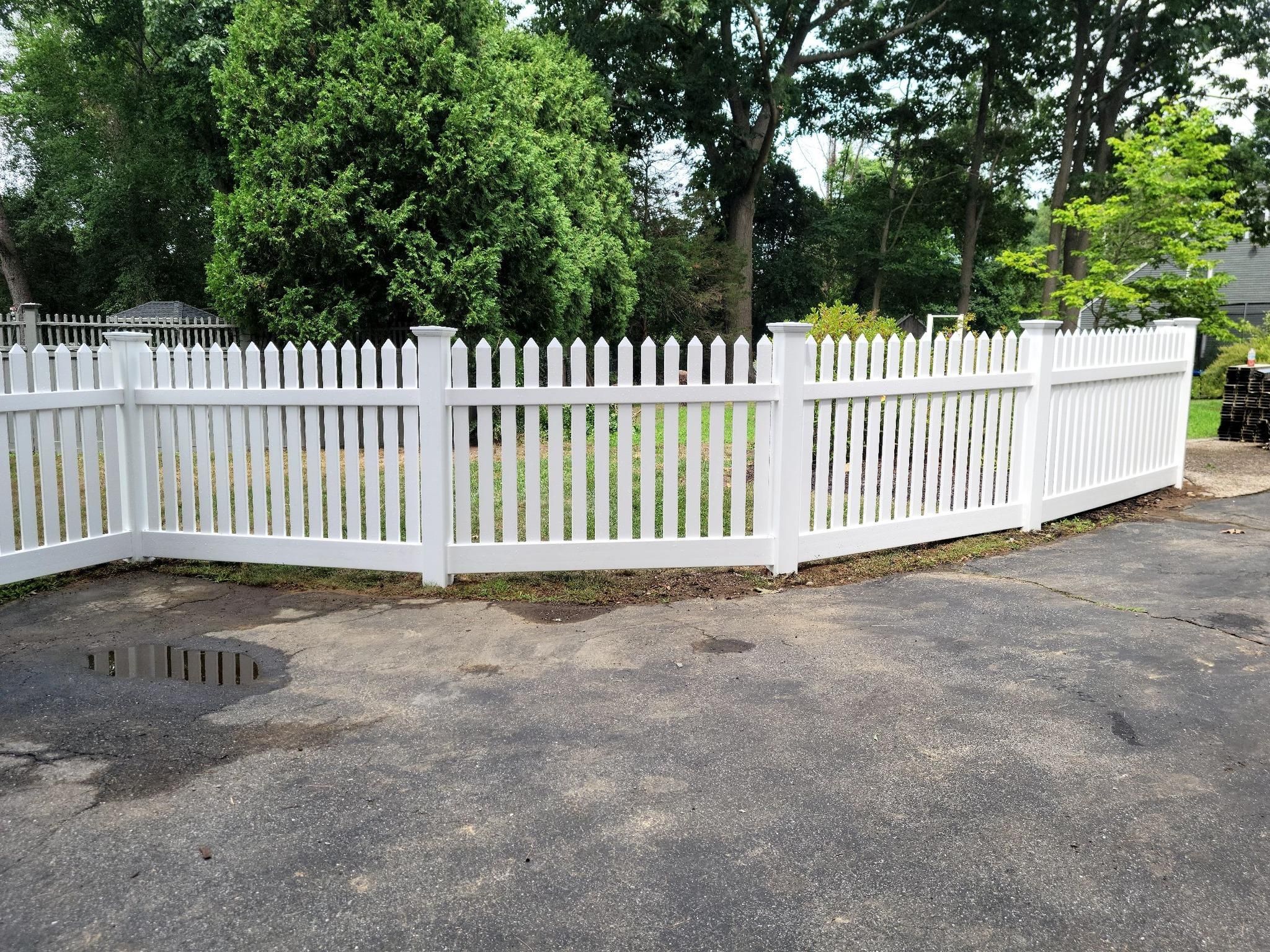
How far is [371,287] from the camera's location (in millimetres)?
11633

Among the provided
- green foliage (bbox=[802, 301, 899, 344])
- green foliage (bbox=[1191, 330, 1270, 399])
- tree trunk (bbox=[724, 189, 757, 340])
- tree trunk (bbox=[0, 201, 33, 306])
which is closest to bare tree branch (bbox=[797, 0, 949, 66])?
tree trunk (bbox=[724, 189, 757, 340])

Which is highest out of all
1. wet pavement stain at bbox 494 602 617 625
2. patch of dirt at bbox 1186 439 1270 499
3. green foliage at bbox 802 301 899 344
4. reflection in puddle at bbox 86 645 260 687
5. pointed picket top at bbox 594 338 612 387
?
green foliage at bbox 802 301 899 344

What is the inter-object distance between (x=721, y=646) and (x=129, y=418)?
4.06m

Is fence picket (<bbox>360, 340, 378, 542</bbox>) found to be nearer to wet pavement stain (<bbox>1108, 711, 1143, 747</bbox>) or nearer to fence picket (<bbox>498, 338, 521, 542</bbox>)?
fence picket (<bbox>498, 338, 521, 542</bbox>)

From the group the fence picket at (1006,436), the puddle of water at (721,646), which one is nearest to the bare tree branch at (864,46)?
the fence picket at (1006,436)

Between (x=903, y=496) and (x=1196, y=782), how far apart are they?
3.33 meters

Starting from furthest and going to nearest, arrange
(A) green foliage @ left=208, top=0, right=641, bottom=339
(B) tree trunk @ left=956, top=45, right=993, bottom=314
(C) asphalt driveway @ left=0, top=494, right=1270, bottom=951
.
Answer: (B) tree trunk @ left=956, top=45, right=993, bottom=314 → (A) green foliage @ left=208, top=0, right=641, bottom=339 → (C) asphalt driveway @ left=0, top=494, right=1270, bottom=951

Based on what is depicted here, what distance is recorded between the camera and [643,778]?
10.8ft

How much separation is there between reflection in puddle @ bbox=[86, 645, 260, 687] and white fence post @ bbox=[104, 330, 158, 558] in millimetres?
1736

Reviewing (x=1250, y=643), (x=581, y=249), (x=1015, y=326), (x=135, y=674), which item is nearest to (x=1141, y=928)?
(x=1250, y=643)

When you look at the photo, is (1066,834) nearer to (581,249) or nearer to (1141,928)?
(1141,928)

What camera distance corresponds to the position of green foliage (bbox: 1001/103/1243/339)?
16.5 m

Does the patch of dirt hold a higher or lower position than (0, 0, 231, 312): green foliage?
lower

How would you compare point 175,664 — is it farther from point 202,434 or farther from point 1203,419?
point 1203,419
